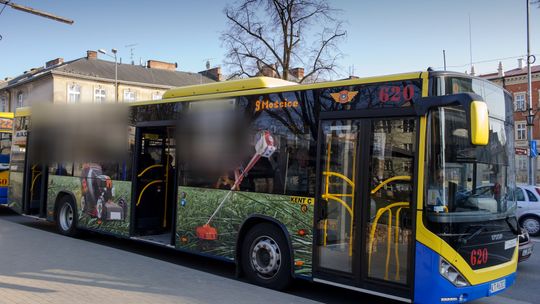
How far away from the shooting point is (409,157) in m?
5.52

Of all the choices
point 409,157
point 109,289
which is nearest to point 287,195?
point 409,157

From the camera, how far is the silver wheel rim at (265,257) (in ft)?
22.6

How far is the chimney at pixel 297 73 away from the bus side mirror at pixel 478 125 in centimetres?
2266

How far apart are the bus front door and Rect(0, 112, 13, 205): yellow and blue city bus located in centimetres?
1195

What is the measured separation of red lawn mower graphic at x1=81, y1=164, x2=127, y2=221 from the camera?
31.9 feet

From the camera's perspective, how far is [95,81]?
4666 cm

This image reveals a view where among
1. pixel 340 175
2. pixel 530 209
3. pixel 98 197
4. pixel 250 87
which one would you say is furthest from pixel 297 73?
pixel 340 175

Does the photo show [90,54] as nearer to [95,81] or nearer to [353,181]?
[95,81]

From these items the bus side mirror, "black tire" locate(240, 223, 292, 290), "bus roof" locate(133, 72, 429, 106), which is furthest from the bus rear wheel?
the bus side mirror

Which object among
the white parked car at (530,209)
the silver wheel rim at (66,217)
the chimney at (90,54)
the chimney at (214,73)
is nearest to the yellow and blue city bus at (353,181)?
the silver wheel rim at (66,217)

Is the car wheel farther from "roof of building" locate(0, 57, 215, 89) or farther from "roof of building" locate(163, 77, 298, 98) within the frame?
"roof of building" locate(0, 57, 215, 89)

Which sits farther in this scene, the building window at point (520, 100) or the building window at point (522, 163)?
the building window at point (520, 100)

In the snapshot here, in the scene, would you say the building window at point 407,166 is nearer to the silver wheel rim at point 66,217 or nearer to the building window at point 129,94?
the silver wheel rim at point 66,217

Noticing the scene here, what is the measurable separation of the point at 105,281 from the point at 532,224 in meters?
12.3
